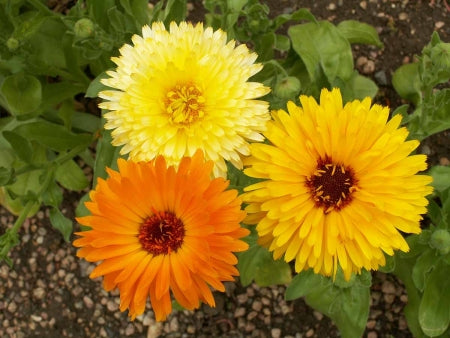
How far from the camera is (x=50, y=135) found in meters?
2.28

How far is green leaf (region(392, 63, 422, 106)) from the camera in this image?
256cm

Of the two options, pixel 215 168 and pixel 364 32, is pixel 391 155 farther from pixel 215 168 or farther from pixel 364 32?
pixel 364 32

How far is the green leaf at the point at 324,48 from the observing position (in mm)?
2355

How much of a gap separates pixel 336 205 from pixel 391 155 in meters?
0.20

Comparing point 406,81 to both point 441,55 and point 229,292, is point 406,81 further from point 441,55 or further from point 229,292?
point 229,292

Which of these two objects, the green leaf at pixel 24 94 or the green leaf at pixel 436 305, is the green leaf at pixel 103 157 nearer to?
the green leaf at pixel 24 94

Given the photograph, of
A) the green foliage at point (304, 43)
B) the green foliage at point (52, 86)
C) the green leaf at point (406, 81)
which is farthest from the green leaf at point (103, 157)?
the green leaf at point (406, 81)

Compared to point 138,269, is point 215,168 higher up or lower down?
higher up

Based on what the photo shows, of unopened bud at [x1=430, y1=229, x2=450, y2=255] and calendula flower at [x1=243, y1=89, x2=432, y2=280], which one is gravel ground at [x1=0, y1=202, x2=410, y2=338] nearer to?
unopened bud at [x1=430, y1=229, x2=450, y2=255]

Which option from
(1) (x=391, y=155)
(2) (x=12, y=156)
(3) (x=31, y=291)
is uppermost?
(1) (x=391, y=155)

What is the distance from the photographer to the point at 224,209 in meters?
1.60

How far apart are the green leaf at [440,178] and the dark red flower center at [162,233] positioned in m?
0.97

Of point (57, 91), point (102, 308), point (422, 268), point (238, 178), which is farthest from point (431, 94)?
point (102, 308)

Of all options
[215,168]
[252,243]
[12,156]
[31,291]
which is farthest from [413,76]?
[31,291]
